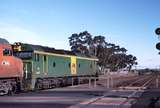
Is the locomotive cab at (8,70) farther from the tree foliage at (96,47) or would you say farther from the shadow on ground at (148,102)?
the tree foliage at (96,47)

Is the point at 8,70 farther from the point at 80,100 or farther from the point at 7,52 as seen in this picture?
the point at 80,100

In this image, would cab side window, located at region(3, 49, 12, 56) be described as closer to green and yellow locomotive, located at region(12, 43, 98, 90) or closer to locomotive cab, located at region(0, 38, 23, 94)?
locomotive cab, located at region(0, 38, 23, 94)

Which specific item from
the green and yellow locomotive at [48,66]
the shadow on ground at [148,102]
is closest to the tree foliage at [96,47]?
the green and yellow locomotive at [48,66]

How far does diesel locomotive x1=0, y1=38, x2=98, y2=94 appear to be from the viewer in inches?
1165

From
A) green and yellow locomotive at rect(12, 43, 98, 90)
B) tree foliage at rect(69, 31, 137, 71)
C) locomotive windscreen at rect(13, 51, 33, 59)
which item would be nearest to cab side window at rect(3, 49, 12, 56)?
green and yellow locomotive at rect(12, 43, 98, 90)

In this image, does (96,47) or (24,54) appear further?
(96,47)

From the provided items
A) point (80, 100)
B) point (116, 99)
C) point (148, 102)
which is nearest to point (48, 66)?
point (116, 99)

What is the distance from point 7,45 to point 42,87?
29.3 ft

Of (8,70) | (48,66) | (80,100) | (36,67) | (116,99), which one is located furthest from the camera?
(48,66)

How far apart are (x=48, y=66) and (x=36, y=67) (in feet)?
12.1

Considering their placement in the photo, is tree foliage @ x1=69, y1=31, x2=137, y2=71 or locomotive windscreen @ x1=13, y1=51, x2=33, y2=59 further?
tree foliage @ x1=69, y1=31, x2=137, y2=71

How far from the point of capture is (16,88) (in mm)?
31234

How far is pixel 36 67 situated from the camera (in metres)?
35.8

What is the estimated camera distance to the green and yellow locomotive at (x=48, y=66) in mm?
35031
